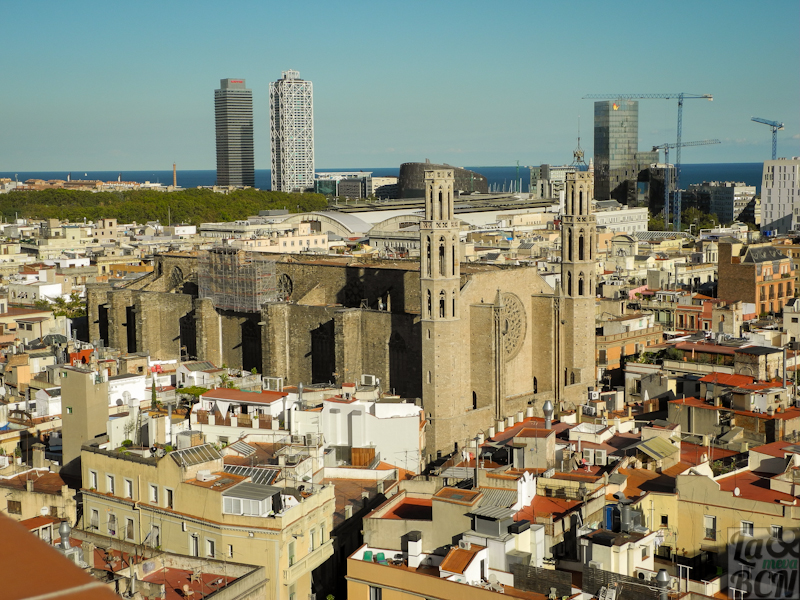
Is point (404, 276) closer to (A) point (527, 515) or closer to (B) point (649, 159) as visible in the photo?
(A) point (527, 515)

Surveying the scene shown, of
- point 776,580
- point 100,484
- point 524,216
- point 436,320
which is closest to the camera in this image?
point 776,580

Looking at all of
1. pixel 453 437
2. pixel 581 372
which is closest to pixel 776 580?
pixel 453 437

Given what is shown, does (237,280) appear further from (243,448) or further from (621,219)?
(621,219)

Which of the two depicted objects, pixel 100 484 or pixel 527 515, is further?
pixel 100 484

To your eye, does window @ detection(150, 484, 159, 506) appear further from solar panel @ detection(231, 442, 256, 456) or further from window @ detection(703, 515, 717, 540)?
window @ detection(703, 515, 717, 540)

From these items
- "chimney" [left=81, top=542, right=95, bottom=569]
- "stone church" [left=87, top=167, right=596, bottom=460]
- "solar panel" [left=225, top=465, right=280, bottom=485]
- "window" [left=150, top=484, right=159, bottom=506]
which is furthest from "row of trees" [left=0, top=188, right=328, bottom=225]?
"chimney" [left=81, top=542, right=95, bottom=569]

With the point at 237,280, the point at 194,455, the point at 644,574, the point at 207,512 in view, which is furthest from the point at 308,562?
the point at 237,280
